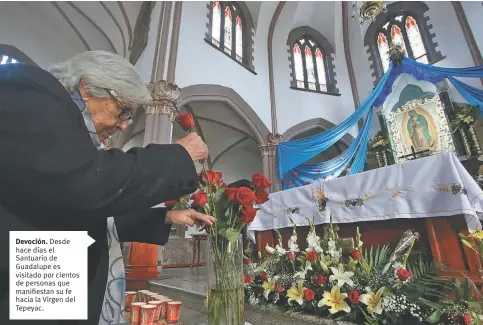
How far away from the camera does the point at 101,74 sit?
76 centimetres

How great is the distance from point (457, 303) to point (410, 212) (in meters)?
0.75

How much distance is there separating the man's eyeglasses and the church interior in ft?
6.73

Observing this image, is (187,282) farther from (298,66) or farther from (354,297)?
(298,66)

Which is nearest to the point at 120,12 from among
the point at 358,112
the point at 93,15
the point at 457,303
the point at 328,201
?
the point at 93,15

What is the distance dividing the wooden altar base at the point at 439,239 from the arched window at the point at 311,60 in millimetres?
8258

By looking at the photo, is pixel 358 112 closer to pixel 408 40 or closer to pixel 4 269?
pixel 408 40

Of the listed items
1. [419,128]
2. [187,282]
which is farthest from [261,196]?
[419,128]

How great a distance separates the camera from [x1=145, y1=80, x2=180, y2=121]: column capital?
5555mm

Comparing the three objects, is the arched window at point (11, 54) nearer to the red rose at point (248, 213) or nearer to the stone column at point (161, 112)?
the stone column at point (161, 112)

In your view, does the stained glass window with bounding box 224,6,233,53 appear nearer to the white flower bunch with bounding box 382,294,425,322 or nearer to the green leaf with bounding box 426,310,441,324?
the white flower bunch with bounding box 382,294,425,322

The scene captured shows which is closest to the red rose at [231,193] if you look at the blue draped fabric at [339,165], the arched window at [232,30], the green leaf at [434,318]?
the green leaf at [434,318]

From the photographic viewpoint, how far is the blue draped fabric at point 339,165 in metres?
6.73

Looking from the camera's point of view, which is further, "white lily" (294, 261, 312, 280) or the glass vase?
"white lily" (294, 261, 312, 280)

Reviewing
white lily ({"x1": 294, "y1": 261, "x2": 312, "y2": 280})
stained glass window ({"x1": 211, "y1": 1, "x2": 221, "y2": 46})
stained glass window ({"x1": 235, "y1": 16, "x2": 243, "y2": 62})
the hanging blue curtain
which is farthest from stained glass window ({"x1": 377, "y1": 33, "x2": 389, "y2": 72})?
white lily ({"x1": 294, "y1": 261, "x2": 312, "y2": 280})
